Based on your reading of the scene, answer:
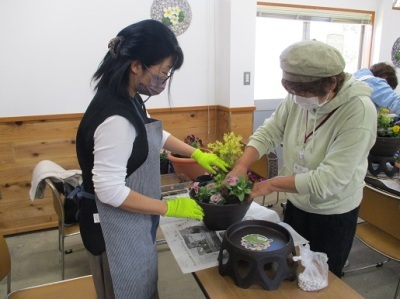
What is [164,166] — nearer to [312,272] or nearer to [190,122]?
[190,122]

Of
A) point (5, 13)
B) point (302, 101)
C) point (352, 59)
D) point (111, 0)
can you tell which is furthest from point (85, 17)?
point (352, 59)

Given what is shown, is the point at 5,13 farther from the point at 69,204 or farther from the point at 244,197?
the point at 244,197

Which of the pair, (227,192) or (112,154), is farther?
(227,192)

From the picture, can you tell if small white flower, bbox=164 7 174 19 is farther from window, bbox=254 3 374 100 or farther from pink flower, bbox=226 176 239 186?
pink flower, bbox=226 176 239 186

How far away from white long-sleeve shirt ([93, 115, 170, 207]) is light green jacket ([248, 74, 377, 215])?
0.56 m

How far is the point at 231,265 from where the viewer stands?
2.79 feet

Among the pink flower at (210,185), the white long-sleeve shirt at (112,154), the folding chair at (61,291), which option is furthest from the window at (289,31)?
the white long-sleeve shirt at (112,154)

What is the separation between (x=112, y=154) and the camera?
80cm

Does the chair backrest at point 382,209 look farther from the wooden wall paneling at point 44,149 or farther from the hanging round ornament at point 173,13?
the wooden wall paneling at point 44,149

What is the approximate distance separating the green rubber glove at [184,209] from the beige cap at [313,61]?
0.53 metres

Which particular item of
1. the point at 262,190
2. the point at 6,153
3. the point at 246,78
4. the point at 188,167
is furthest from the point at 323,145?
the point at 6,153

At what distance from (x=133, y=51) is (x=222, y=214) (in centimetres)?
57

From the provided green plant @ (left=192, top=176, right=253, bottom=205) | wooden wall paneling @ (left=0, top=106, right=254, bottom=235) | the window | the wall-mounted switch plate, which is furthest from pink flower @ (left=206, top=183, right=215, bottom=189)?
the window

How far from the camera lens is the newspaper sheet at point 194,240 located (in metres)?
0.94
